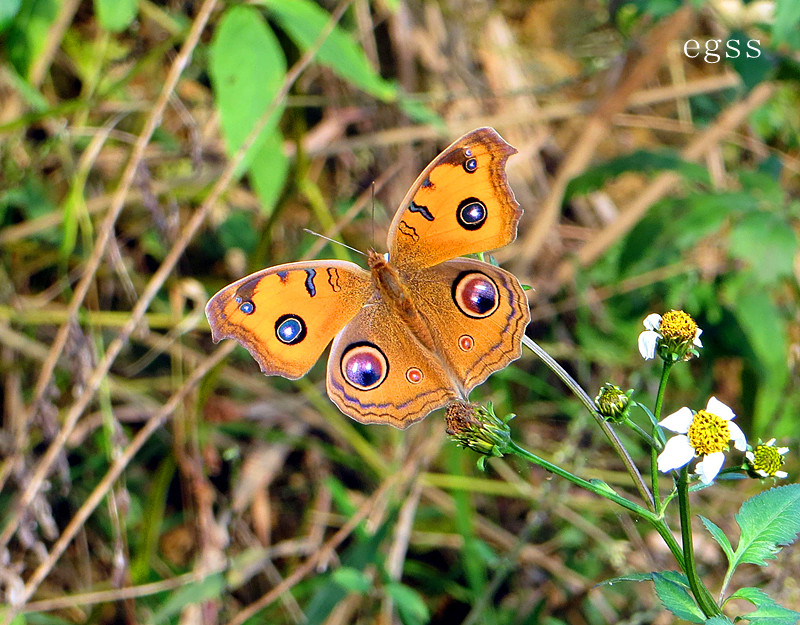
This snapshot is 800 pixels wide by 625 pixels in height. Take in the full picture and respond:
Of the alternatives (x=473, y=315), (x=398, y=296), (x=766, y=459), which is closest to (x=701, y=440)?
(x=766, y=459)

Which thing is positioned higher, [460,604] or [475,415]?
[475,415]

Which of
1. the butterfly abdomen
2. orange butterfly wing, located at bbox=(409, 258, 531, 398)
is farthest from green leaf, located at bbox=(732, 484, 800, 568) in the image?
the butterfly abdomen

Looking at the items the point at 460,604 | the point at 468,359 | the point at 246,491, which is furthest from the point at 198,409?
the point at 468,359

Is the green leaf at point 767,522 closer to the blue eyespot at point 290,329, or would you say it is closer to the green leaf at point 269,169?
the blue eyespot at point 290,329

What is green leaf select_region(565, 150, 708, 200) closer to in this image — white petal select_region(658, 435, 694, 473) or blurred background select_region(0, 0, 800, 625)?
blurred background select_region(0, 0, 800, 625)

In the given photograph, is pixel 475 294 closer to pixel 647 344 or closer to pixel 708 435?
pixel 647 344

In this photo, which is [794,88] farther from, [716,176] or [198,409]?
[198,409]
